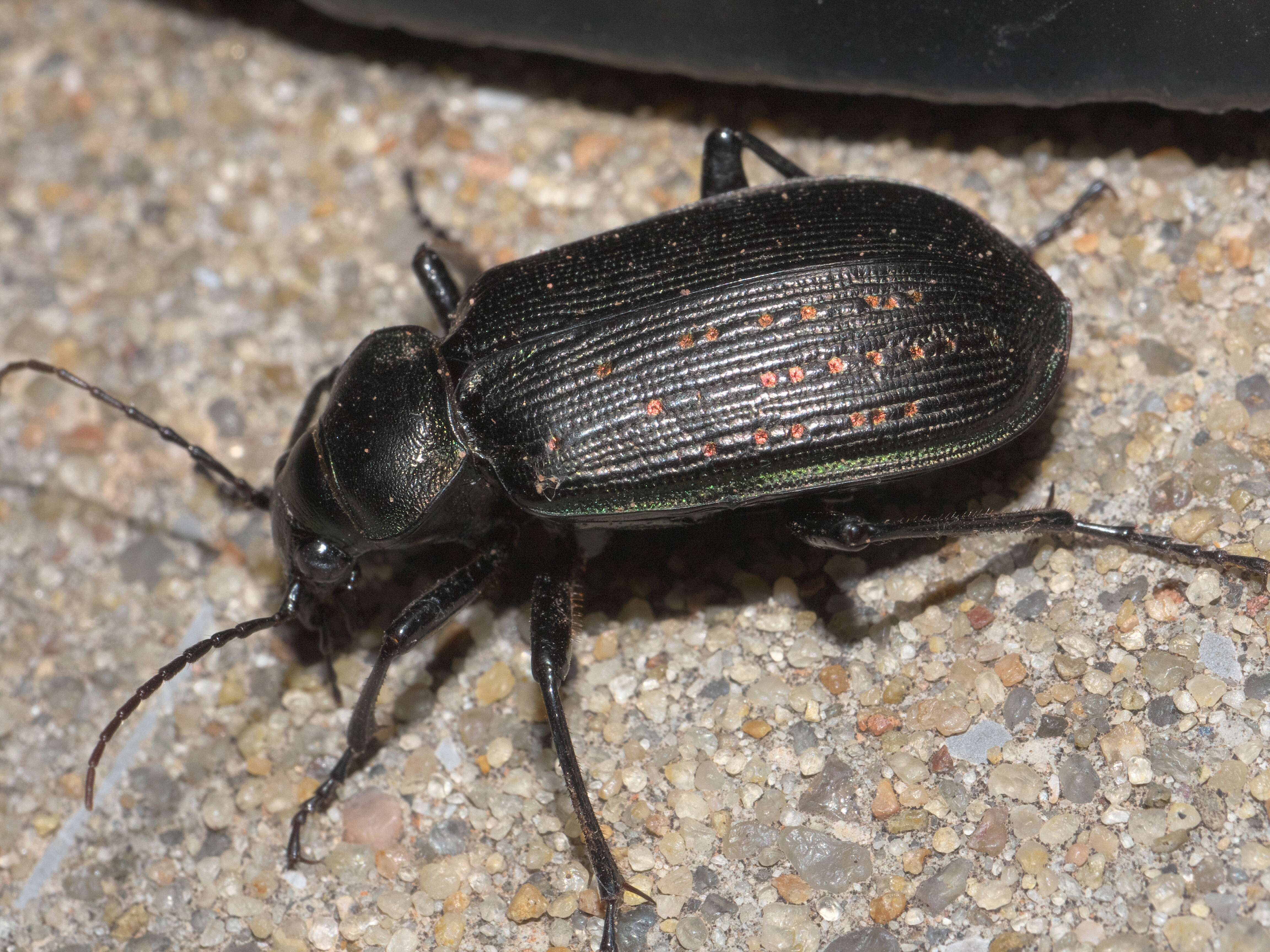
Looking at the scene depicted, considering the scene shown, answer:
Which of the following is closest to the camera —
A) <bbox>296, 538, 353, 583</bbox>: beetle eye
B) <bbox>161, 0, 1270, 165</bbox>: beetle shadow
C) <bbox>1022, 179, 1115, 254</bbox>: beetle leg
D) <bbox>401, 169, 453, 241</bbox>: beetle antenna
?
<bbox>296, 538, 353, 583</bbox>: beetle eye

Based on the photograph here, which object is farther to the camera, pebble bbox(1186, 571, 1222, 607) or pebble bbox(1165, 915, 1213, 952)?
pebble bbox(1186, 571, 1222, 607)

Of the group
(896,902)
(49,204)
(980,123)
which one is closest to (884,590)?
(896,902)

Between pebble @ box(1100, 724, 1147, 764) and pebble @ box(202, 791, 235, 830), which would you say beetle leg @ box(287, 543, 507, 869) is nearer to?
pebble @ box(202, 791, 235, 830)

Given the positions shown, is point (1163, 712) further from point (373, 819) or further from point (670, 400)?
point (373, 819)

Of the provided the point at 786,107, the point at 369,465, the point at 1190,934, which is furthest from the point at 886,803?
the point at 786,107

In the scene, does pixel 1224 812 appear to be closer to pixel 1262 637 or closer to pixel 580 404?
pixel 1262 637

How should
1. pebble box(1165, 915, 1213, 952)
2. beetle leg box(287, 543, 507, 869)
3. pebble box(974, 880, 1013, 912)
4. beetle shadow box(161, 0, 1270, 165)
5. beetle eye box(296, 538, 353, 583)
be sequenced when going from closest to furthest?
pebble box(1165, 915, 1213, 952), pebble box(974, 880, 1013, 912), beetle leg box(287, 543, 507, 869), beetle eye box(296, 538, 353, 583), beetle shadow box(161, 0, 1270, 165)

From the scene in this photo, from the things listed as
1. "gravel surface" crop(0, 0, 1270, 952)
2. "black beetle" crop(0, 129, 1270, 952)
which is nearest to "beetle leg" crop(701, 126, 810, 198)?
"black beetle" crop(0, 129, 1270, 952)
